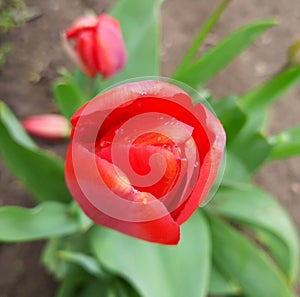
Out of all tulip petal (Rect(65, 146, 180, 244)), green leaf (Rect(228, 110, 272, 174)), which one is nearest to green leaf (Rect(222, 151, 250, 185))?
green leaf (Rect(228, 110, 272, 174))

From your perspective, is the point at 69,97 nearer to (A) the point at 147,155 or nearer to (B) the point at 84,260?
(B) the point at 84,260

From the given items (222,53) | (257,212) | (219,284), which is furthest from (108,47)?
(219,284)

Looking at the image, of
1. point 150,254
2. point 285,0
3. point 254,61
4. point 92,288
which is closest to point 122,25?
point 150,254

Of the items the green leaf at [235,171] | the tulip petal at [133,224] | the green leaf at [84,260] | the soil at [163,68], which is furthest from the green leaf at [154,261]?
the tulip petal at [133,224]

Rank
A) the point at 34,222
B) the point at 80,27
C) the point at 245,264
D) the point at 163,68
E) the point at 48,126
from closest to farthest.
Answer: the point at 80,27 → the point at 34,222 → the point at 245,264 → the point at 48,126 → the point at 163,68

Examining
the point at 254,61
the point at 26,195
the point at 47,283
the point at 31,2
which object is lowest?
the point at 47,283

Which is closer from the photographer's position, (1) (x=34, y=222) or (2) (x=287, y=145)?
(1) (x=34, y=222)

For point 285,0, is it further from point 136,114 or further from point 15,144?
point 136,114
